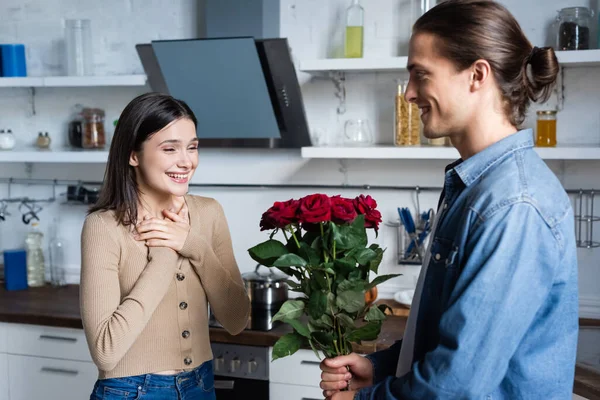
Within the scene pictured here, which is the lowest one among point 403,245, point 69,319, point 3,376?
point 3,376

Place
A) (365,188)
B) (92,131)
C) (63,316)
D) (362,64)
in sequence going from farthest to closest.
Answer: (92,131)
(365,188)
(63,316)
(362,64)

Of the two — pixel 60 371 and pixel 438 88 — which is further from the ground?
pixel 438 88

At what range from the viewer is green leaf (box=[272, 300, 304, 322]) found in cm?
132

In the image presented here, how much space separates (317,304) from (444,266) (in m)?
0.28

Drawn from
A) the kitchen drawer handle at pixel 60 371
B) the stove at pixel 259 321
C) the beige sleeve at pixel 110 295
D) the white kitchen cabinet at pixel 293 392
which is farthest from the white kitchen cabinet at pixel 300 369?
the beige sleeve at pixel 110 295

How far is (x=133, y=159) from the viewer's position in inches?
67.5

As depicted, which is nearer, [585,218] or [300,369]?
[300,369]

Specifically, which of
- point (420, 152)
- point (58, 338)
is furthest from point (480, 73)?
point (58, 338)

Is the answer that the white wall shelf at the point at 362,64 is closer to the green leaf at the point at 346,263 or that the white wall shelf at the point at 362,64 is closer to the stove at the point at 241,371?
the stove at the point at 241,371

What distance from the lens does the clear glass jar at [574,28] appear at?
101 inches

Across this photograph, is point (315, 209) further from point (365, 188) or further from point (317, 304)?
point (365, 188)

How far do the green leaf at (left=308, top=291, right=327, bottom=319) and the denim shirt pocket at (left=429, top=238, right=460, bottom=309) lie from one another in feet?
0.73

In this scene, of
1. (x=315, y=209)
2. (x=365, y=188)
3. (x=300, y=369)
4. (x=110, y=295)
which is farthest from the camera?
(x=365, y=188)

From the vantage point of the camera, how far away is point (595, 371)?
6.61 ft
